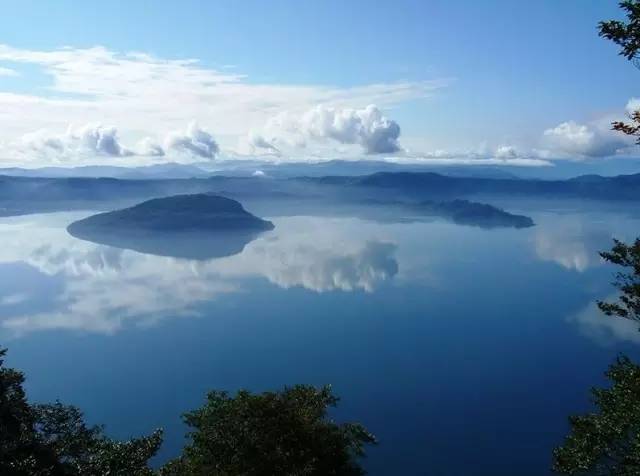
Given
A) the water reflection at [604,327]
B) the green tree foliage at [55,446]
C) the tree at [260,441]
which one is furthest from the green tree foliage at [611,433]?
the water reflection at [604,327]

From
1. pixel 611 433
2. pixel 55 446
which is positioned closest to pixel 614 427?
pixel 611 433

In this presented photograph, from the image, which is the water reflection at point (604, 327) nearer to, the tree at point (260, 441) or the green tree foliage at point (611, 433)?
the green tree foliage at point (611, 433)

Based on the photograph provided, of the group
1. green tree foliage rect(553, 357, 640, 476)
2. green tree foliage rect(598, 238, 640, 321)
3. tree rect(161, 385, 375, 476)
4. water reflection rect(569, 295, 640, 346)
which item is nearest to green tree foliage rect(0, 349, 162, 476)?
tree rect(161, 385, 375, 476)

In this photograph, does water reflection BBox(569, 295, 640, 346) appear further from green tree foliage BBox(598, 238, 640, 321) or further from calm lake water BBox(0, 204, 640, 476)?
green tree foliage BBox(598, 238, 640, 321)

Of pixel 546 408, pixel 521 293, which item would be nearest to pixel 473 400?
pixel 546 408

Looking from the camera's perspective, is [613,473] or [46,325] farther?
[46,325]

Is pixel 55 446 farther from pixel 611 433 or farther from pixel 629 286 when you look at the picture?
pixel 629 286

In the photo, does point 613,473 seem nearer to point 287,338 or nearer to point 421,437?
point 421,437
